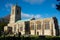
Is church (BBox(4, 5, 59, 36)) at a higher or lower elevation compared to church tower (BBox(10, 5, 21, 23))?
lower

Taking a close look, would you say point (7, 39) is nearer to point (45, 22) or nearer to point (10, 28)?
point (45, 22)

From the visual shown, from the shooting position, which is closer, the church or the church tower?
the church

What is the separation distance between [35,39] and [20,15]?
4851 cm

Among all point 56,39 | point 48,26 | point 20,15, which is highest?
point 20,15

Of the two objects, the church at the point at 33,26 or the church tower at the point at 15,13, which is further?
the church tower at the point at 15,13

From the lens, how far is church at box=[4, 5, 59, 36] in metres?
54.7

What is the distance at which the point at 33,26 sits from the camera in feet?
204

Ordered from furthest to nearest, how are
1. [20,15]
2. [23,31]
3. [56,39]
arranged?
[20,15]
[23,31]
[56,39]

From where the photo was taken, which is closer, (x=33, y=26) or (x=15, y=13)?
(x=33, y=26)

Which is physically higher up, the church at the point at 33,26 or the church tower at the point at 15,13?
the church tower at the point at 15,13

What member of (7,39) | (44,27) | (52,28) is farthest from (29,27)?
(7,39)

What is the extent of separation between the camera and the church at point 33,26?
5472 centimetres

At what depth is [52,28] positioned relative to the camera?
5478cm

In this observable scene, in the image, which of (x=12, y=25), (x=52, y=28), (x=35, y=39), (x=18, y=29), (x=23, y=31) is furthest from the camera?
(x=12, y=25)
